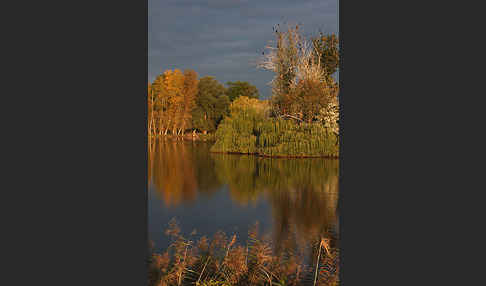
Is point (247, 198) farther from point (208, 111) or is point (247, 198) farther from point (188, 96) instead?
point (188, 96)

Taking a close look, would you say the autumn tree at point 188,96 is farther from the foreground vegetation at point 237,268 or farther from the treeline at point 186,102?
the foreground vegetation at point 237,268

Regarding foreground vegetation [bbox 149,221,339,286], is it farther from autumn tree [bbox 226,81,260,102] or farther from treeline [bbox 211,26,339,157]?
autumn tree [bbox 226,81,260,102]

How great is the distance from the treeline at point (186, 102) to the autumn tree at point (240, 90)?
3.70 m

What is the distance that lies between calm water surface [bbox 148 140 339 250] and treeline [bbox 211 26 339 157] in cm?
122

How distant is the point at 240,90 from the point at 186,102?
31.2 feet

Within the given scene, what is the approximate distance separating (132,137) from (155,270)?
4.64m

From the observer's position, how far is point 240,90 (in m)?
55.1

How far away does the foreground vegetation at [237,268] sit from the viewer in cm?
665

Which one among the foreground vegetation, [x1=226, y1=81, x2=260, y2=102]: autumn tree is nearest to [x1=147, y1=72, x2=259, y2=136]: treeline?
[x1=226, y1=81, x2=260, y2=102]: autumn tree

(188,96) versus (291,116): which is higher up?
(188,96)

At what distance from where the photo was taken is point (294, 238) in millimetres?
9906

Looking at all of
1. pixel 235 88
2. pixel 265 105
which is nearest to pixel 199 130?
pixel 235 88

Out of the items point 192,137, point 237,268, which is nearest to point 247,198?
point 237,268

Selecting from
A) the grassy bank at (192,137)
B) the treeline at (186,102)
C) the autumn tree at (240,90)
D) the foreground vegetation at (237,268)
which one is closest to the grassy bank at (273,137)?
the foreground vegetation at (237,268)
